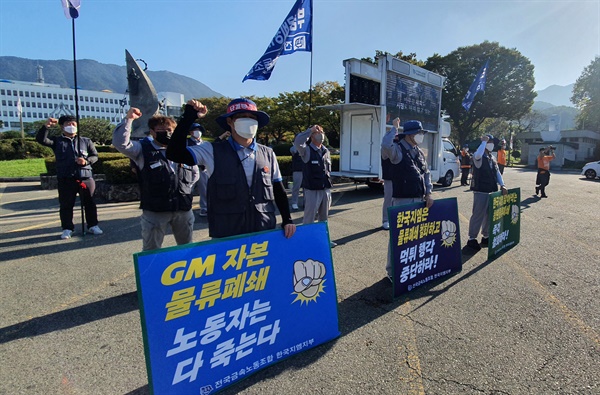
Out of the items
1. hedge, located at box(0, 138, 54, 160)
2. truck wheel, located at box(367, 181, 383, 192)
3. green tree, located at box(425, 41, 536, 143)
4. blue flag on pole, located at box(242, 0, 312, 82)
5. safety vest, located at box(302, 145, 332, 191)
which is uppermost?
green tree, located at box(425, 41, 536, 143)

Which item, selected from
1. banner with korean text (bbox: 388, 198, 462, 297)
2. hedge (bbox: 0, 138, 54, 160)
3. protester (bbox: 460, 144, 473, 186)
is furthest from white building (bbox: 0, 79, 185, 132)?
banner with korean text (bbox: 388, 198, 462, 297)

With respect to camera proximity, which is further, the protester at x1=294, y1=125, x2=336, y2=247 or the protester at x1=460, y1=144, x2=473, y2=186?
the protester at x1=460, y1=144, x2=473, y2=186

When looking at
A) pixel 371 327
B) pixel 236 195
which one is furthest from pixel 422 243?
pixel 236 195

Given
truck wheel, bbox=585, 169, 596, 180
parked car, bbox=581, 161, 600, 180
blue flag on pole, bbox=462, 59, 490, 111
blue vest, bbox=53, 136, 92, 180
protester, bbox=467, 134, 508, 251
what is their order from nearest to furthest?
1. protester, bbox=467, 134, 508, 251
2. blue vest, bbox=53, 136, 92, 180
3. blue flag on pole, bbox=462, 59, 490, 111
4. parked car, bbox=581, 161, 600, 180
5. truck wheel, bbox=585, 169, 596, 180

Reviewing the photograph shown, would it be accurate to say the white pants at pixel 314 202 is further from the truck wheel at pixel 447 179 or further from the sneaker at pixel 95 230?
the truck wheel at pixel 447 179

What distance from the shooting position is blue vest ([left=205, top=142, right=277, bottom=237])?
2.52 m

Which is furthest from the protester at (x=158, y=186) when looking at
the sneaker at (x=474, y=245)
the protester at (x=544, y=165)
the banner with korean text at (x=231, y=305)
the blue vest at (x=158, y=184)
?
the protester at (x=544, y=165)

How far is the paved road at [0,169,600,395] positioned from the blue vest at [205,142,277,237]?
110 centimetres

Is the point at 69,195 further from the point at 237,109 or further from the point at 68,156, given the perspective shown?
the point at 237,109

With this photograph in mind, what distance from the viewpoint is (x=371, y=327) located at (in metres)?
3.15

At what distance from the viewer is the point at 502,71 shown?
3562 centimetres

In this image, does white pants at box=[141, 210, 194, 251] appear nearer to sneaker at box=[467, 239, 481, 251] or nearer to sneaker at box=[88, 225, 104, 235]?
sneaker at box=[88, 225, 104, 235]

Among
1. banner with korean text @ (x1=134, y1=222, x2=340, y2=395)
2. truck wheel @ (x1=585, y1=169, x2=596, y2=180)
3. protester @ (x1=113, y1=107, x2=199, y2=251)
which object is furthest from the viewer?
truck wheel @ (x1=585, y1=169, x2=596, y2=180)

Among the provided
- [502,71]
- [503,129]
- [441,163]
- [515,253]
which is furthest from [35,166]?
[503,129]
